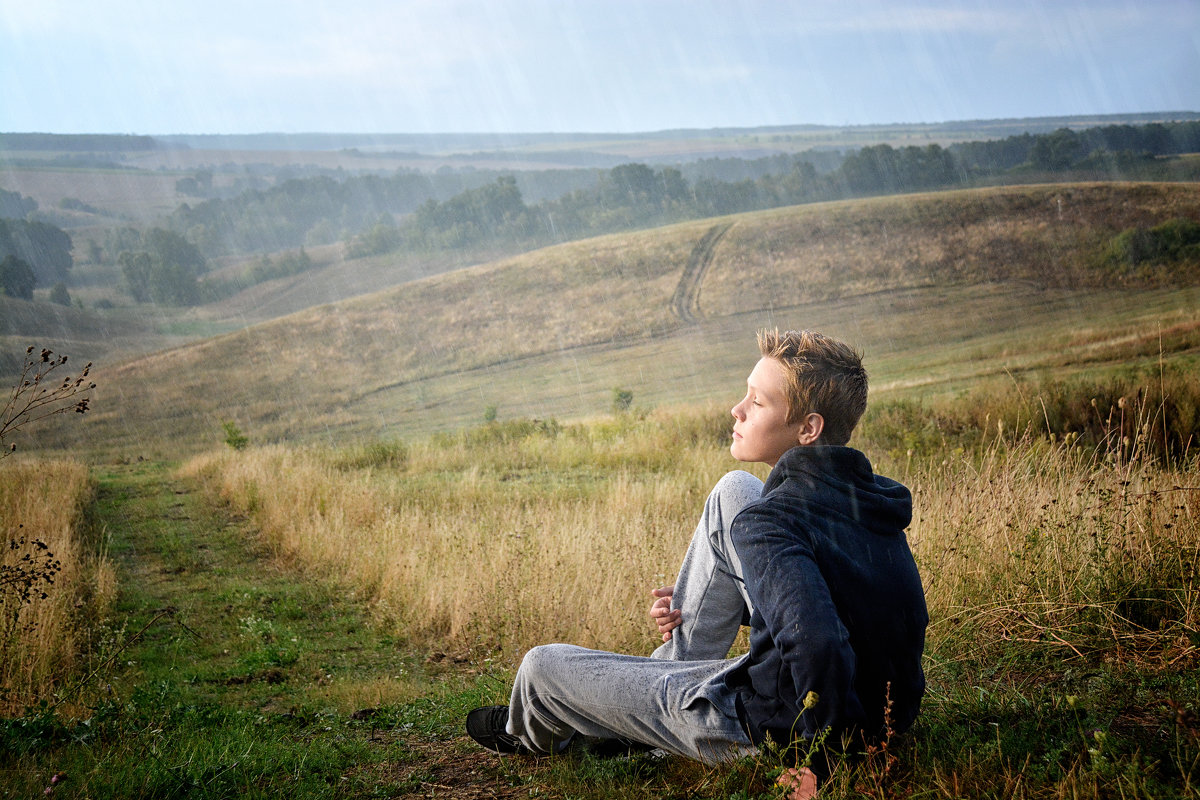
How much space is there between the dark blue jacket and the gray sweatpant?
→ 149 mm

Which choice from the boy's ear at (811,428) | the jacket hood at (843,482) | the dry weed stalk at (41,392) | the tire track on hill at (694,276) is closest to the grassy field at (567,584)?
the jacket hood at (843,482)

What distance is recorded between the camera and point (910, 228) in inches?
2157

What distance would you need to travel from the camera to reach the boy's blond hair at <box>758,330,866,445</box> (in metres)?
2.23

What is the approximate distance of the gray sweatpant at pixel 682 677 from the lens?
7.79 feet

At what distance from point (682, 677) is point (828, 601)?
76 cm

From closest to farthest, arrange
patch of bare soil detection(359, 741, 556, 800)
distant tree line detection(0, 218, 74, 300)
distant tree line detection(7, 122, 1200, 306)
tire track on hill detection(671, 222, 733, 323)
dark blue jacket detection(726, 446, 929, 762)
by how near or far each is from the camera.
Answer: dark blue jacket detection(726, 446, 929, 762) → patch of bare soil detection(359, 741, 556, 800) → tire track on hill detection(671, 222, 733, 323) → distant tree line detection(0, 218, 74, 300) → distant tree line detection(7, 122, 1200, 306)

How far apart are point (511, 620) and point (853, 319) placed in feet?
125

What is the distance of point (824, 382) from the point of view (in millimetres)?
2238

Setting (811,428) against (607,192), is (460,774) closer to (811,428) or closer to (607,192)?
(811,428)

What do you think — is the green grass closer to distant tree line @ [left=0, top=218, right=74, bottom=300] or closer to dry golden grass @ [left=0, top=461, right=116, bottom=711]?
dry golden grass @ [left=0, top=461, right=116, bottom=711]

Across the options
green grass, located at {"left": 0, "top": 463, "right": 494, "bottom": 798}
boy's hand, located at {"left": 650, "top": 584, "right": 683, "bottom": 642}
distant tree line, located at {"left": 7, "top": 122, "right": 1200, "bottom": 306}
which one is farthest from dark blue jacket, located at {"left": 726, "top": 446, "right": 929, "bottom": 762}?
distant tree line, located at {"left": 7, "top": 122, "right": 1200, "bottom": 306}

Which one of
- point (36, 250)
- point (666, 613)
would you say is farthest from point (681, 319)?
point (36, 250)

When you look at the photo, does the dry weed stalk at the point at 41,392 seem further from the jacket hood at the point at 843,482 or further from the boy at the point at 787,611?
the jacket hood at the point at 843,482

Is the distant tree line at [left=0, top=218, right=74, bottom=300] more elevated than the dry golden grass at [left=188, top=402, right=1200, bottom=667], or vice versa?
the distant tree line at [left=0, top=218, right=74, bottom=300]
